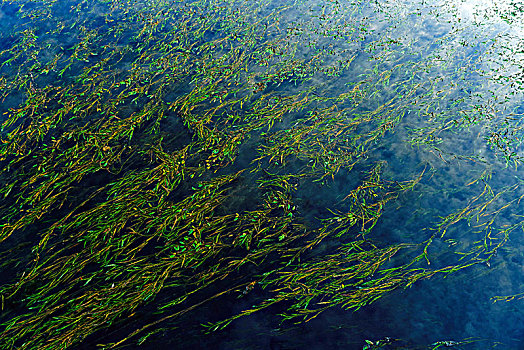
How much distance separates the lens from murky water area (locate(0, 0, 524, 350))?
2414 mm

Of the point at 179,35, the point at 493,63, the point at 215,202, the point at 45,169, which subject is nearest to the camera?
the point at 215,202

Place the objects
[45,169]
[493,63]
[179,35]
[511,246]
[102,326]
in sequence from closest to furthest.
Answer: [102,326], [511,246], [45,169], [493,63], [179,35]

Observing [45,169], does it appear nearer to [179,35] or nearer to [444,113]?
[179,35]

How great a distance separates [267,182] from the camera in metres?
3.17

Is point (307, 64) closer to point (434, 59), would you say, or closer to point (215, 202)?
point (434, 59)

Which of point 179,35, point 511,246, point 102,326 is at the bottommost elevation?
point 511,246

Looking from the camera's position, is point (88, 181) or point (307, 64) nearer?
point (88, 181)

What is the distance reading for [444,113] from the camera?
3684 millimetres

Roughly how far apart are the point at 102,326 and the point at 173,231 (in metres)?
0.85

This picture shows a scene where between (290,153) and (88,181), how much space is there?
201 centimetres

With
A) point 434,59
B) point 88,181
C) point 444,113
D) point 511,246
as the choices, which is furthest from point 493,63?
point 88,181

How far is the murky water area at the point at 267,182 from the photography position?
2.41 meters

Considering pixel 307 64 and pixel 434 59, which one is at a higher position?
pixel 307 64

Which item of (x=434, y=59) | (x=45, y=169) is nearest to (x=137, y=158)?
Result: (x=45, y=169)
